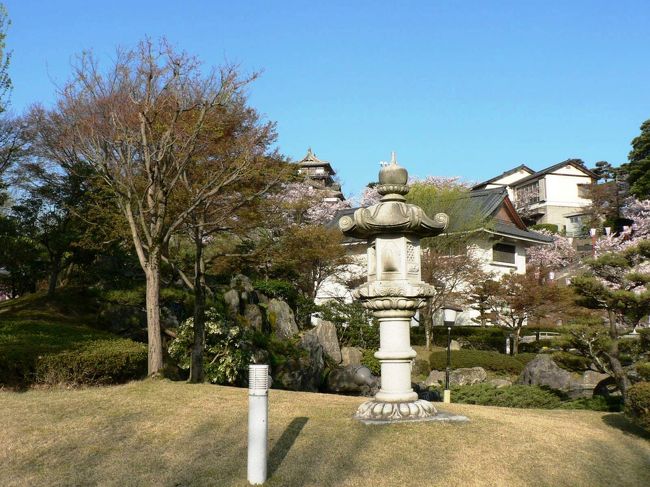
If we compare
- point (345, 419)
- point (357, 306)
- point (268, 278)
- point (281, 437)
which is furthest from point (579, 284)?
point (268, 278)

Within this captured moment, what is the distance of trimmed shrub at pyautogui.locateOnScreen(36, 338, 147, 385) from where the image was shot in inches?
404

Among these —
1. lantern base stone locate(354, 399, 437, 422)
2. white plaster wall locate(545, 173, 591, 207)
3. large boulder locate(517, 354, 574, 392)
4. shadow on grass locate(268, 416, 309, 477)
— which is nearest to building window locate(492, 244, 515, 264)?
large boulder locate(517, 354, 574, 392)

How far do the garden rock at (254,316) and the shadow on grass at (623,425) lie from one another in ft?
41.0

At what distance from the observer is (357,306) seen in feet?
84.9

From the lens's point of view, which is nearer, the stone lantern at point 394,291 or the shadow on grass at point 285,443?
the shadow on grass at point 285,443

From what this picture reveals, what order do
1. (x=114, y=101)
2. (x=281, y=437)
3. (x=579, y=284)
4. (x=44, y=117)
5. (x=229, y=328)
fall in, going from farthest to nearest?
(x=44, y=117)
(x=114, y=101)
(x=229, y=328)
(x=579, y=284)
(x=281, y=437)

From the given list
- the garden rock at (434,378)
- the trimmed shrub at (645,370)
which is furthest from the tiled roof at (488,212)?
the trimmed shrub at (645,370)

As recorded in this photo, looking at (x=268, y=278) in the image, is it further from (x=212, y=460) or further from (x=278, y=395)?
(x=212, y=460)

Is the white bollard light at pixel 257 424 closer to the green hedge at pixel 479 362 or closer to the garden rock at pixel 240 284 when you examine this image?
the garden rock at pixel 240 284

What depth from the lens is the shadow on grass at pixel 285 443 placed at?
6.47 metres

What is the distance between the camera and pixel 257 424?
18.9 feet

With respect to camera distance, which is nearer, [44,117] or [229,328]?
[229,328]

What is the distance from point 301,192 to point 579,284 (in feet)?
71.0

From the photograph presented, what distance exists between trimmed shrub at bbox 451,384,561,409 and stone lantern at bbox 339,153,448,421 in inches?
289
